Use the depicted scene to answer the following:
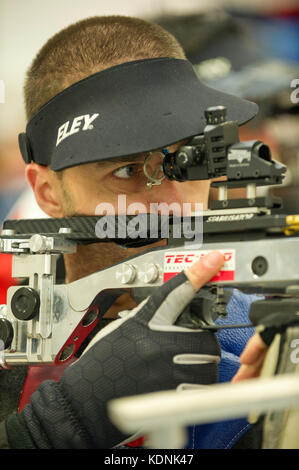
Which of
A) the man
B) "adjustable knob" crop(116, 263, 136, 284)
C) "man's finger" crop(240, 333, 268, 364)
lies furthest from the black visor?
"man's finger" crop(240, 333, 268, 364)

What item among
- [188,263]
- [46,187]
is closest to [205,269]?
[188,263]

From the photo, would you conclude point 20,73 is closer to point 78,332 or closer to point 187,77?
point 187,77

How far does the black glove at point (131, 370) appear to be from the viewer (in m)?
1.21

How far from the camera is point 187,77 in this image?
1.62m

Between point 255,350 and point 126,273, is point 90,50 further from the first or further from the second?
point 255,350

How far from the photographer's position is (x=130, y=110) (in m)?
1.53

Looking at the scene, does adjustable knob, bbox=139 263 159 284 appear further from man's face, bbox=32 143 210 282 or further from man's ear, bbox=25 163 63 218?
man's ear, bbox=25 163 63 218

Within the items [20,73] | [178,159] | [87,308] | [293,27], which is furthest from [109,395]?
[293,27]

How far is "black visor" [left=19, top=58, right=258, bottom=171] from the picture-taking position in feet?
4.87

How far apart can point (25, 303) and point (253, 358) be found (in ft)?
1.78

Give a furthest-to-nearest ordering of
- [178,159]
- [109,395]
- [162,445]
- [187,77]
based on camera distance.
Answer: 1. [187,77]
2. [178,159]
3. [109,395]
4. [162,445]

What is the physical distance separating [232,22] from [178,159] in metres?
1.42

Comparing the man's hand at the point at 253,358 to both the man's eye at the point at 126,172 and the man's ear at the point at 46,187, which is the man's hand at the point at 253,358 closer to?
the man's eye at the point at 126,172

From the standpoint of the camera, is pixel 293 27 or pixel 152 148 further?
pixel 293 27
